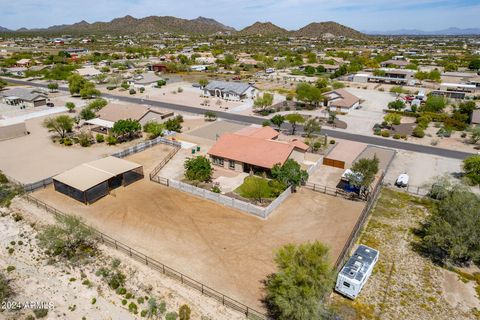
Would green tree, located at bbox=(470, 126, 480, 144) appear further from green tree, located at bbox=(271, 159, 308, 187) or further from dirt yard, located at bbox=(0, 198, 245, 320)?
dirt yard, located at bbox=(0, 198, 245, 320)

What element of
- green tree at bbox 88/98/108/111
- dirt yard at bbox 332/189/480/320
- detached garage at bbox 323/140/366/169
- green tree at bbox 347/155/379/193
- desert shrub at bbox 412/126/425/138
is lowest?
dirt yard at bbox 332/189/480/320

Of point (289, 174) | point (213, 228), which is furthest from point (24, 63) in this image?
point (213, 228)

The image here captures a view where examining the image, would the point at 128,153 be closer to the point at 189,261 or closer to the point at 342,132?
the point at 189,261

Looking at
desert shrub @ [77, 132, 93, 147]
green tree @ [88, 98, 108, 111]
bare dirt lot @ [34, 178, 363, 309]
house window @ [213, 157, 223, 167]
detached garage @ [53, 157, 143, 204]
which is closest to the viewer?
bare dirt lot @ [34, 178, 363, 309]

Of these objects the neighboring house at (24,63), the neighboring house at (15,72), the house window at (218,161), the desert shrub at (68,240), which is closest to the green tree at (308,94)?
the house window at (218,161)

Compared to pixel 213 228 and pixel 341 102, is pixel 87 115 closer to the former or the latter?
pixel 213 228

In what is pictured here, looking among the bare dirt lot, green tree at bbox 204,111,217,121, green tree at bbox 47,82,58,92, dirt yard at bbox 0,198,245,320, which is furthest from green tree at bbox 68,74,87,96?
dirt yard at bbox 0,198,245,320

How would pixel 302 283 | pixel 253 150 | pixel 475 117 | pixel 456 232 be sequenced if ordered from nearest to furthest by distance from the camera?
1. pixel 302 283
2. pixel 456 232
3. pixel 253 150
4. pixel 475 117
